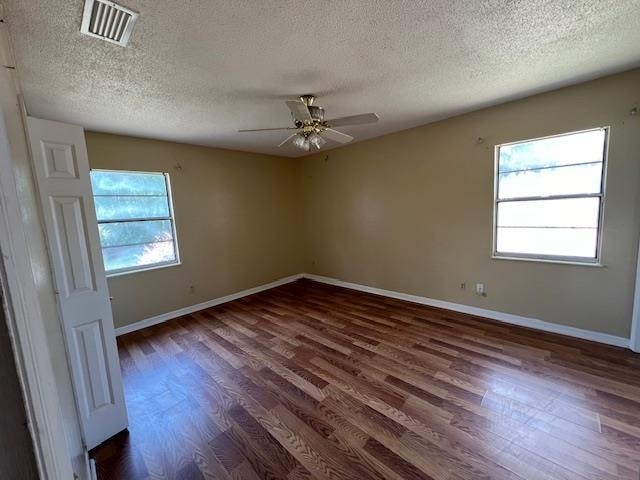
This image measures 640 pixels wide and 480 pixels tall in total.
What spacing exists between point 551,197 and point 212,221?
4.54 m

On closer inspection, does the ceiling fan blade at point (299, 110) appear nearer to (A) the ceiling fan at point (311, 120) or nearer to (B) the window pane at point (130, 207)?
(A) the ceiling fan at point (311, 120)

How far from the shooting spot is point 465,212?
3406 mm

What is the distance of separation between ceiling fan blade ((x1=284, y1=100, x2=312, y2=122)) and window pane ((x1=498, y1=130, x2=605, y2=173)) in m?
2.44

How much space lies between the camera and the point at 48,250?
4.90ft

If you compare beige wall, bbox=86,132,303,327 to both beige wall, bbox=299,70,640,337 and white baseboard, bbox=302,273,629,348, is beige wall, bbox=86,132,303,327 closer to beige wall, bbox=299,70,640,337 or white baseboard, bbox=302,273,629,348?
beige wall, bbox=299,70,640,337

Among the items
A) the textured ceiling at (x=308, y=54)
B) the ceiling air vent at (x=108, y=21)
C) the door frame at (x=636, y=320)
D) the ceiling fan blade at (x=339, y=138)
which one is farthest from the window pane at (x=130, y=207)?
the door frame at (x=636, y=320)

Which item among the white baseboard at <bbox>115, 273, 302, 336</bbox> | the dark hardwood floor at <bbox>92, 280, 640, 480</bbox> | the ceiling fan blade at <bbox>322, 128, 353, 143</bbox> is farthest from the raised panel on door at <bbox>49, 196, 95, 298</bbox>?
the white baseboard at <bbox>115, 273, 302, 336</bbox>

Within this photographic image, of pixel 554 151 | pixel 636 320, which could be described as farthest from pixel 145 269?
pixel 636 320

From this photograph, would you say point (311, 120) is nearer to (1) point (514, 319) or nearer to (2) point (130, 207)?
(2) point (130, 207)

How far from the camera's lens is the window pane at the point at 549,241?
2715mm

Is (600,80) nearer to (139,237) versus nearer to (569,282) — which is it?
(569,282)

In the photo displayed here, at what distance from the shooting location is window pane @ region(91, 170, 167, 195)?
3220mm

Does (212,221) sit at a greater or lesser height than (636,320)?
greater

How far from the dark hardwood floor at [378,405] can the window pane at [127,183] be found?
6.28ft
